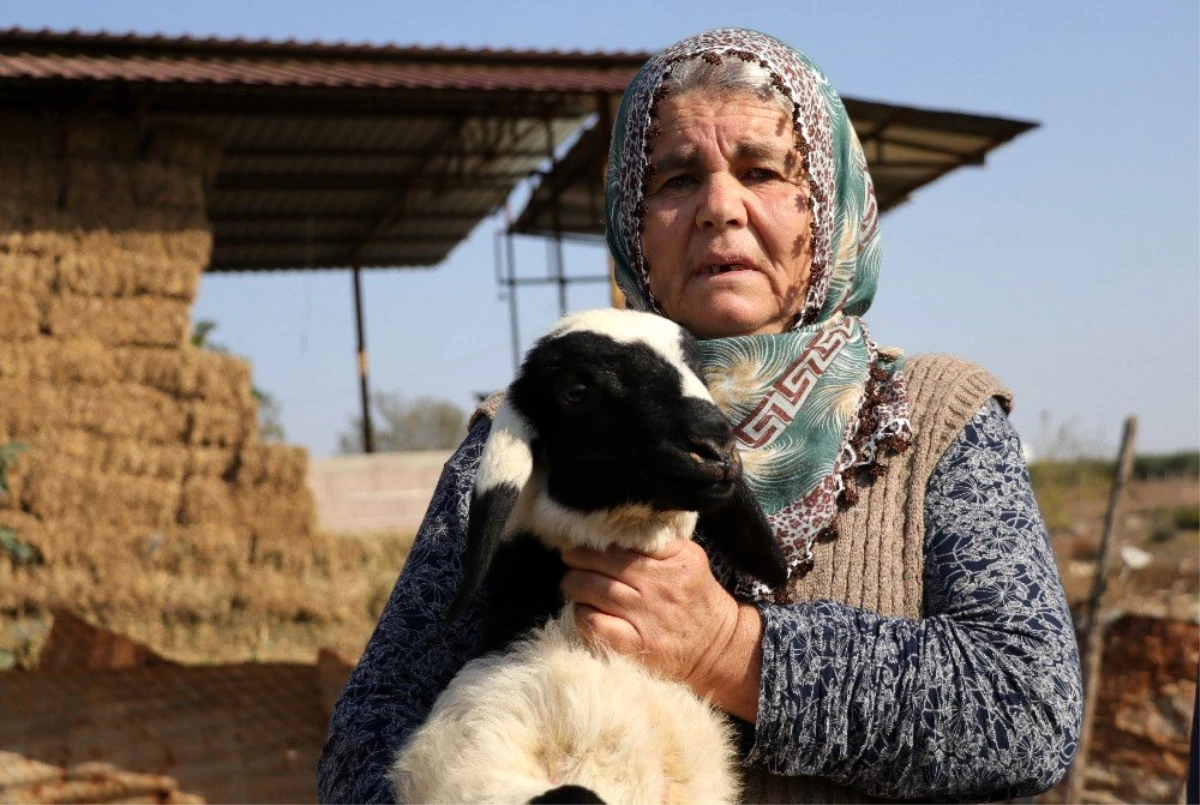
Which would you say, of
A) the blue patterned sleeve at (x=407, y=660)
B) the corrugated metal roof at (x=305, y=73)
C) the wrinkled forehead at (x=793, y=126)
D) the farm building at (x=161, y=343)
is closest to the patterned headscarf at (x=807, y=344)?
the wrinkled forehead at (x=793, y=126)

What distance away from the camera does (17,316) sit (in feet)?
27.0

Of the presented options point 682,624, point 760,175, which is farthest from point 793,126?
point 682,624

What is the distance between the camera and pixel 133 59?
872 centimetres

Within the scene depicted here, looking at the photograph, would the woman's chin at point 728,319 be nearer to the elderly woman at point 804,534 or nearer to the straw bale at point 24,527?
the elderly woman at point 804,534

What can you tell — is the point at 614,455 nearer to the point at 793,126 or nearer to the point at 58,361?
A: the point at 793,126

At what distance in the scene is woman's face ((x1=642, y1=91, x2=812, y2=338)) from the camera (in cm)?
227

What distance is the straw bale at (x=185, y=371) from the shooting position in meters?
8.66

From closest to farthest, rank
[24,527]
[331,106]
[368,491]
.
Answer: [24,527], [331,106], [368,491]

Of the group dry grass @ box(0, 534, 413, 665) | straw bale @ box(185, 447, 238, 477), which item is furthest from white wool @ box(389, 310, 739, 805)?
straw bale @ box(185, 447, 238, 477)

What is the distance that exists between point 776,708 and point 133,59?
8.05m

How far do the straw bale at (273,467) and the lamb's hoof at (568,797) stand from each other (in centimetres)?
766

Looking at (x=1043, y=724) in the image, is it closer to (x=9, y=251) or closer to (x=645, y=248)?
(x=645, y=248)

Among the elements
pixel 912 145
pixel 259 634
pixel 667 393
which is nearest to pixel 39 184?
pixel 259 634

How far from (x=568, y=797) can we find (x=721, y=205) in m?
1.02
